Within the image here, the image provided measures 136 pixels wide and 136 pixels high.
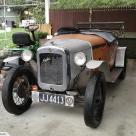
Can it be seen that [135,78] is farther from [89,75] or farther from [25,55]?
[25,55]

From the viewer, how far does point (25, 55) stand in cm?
496

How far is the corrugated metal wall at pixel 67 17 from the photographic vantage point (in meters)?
10.9

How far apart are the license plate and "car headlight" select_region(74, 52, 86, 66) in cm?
54

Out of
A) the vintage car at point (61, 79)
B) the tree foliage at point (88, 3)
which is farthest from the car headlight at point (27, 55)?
the tree foliage at point (88, 3)

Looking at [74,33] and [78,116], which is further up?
[74,33]

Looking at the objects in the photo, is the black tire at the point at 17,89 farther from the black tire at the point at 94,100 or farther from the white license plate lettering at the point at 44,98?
the black tire at the point at 94,100

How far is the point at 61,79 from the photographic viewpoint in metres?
4.61

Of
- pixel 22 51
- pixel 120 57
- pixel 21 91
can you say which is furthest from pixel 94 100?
pixel 120 57

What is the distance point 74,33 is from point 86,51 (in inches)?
45.1

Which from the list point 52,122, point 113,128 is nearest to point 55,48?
point 52,122

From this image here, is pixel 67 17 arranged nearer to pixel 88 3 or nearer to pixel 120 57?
pixel 120 57

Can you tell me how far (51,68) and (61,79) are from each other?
0.24 m

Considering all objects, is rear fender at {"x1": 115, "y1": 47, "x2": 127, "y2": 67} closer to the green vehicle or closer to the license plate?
the green vehicle

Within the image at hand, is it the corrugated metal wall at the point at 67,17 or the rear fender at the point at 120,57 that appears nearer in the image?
the rear fender at the point at 120,57
